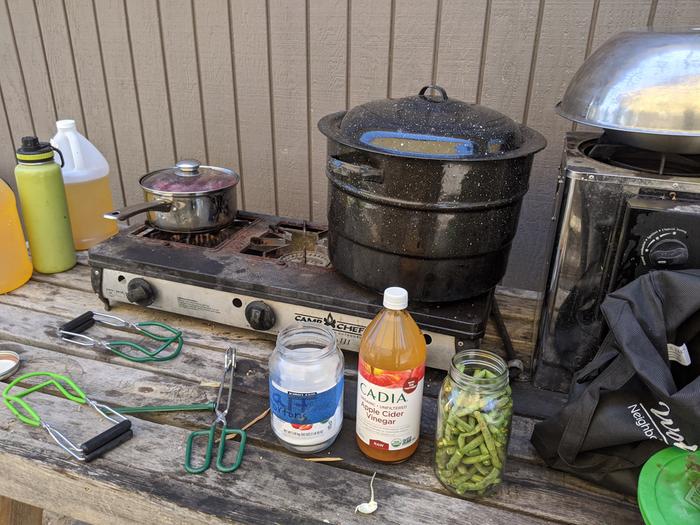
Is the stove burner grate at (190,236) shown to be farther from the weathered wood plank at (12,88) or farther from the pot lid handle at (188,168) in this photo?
the weathered wood plank at (12,88)

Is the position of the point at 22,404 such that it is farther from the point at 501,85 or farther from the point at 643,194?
the point at 501,85

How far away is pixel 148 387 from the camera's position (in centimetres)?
102

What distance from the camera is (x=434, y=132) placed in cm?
94

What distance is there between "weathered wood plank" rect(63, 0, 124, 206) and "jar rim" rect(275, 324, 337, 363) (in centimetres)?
139

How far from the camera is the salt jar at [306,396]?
828mm

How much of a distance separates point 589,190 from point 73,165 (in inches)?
52.1

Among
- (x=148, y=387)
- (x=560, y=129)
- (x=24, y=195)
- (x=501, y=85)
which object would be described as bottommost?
(x=148, y=387)

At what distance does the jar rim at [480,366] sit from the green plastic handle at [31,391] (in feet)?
2.15

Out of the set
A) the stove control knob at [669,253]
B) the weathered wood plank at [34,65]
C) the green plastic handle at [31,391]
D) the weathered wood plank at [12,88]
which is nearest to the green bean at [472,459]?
the stove control knob at [669,253]

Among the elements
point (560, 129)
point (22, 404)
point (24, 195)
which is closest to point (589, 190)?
point (560, 129)

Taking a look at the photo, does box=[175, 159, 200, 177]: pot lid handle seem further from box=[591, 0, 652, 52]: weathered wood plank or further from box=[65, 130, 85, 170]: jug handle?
box=[591, 0, 652, 52]: weathered wood plank

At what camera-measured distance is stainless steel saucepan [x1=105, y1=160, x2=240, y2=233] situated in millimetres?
1250

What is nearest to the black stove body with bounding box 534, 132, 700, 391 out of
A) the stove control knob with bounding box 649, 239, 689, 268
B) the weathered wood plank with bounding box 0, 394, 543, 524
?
the stove control knob with bounding box 649, 239, 689, 268

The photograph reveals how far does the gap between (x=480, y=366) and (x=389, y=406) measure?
15 centimetres
